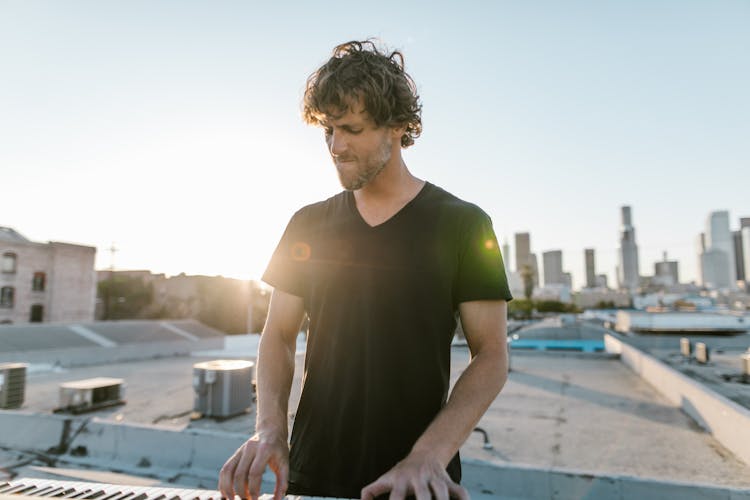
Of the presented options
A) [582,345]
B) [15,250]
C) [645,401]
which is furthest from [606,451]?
[15,250]

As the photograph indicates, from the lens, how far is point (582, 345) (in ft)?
89.7

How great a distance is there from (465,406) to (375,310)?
392 mm

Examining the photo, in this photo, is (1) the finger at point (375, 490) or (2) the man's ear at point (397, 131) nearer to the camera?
(1) the finger at point (375, 490)

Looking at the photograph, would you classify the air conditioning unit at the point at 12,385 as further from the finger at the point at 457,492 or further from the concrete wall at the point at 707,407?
the concrete wall at the point at 707,407

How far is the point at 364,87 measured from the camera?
1.35 metres

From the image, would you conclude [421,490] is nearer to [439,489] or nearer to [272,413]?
[439,489]

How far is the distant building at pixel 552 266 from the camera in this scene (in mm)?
155250

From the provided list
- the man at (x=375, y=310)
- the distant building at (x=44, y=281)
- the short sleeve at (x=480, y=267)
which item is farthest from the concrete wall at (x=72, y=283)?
the short sleeve at (x=480, y=267)

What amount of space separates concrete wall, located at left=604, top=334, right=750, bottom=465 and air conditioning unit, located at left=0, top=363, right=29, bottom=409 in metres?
11.8

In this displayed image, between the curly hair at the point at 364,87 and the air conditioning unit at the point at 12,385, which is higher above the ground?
the curly hair at the point at 364,87

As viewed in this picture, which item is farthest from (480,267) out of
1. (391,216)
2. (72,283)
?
(72,283)

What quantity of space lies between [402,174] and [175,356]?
63.0ft

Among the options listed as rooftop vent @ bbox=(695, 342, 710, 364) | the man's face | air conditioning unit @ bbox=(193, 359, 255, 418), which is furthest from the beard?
rooftop vent @ bbox=(695, 342, 710, 364)

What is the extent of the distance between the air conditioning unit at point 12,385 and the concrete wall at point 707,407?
11.8m
